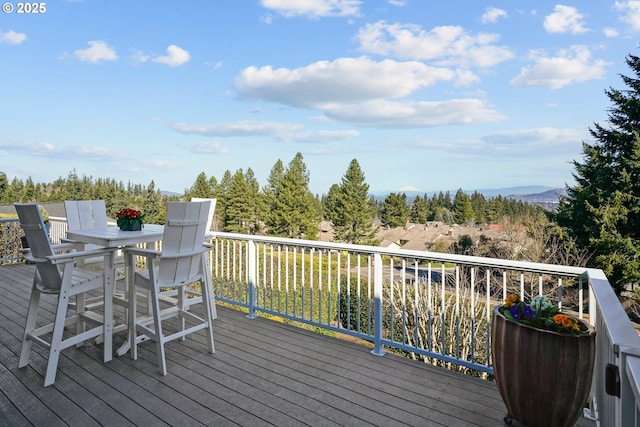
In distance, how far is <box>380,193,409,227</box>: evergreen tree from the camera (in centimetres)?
4572

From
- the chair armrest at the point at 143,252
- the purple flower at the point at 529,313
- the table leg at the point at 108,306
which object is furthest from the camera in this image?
the table leg at the point at 108,306

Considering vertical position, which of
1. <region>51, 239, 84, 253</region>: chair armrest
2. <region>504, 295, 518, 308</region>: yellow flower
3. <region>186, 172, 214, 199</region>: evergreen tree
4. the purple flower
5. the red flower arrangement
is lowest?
the purple flower

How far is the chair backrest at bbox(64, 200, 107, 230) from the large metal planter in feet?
13.5

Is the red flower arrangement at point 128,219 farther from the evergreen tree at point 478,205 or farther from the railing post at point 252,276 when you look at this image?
the evergreen tree at point 478,205

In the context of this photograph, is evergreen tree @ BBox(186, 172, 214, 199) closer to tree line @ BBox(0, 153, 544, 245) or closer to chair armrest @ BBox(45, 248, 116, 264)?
tree line @ BBox(0, 153, 544, 245)

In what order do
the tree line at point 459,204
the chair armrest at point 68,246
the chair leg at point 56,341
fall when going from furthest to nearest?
1. the tree line at point 459,204
2. the chair armrest at point 68,246
3. the chair leg at point 56,341

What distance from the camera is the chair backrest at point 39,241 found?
2.90 m

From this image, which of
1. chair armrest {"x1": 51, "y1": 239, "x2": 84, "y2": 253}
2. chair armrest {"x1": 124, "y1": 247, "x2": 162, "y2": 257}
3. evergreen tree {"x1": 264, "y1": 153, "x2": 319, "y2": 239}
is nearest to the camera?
chair armrest {"x1": 124, "y1": 247, "x2": 162, "y2": 257}

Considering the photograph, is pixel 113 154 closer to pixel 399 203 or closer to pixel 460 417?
pixel 460 417

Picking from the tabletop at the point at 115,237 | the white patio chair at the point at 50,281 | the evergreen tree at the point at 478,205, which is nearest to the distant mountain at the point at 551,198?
the evergreen tree at the point at 478,205

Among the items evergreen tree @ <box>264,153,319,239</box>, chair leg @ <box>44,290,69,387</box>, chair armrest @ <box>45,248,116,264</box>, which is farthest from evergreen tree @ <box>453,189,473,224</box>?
chair leg @ <box>44,290,69,387</box>

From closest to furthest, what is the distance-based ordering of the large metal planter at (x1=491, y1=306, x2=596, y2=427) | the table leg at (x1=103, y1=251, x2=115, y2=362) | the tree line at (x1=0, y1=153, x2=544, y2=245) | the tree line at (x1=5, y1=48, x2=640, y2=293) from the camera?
the large metal planter at (x1=491, y1=306, x2=596, y2=427)
the table leg at (x1=103, y1=251, x2=115, y2=362)
the tree line at (x1=5, y1=48, x2=640, y2=293)
the tree line at (x1=0, y1=153, x2=544, y2=245)

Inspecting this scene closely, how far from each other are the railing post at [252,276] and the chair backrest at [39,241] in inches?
75.7

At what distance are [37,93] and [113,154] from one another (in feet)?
47.6
